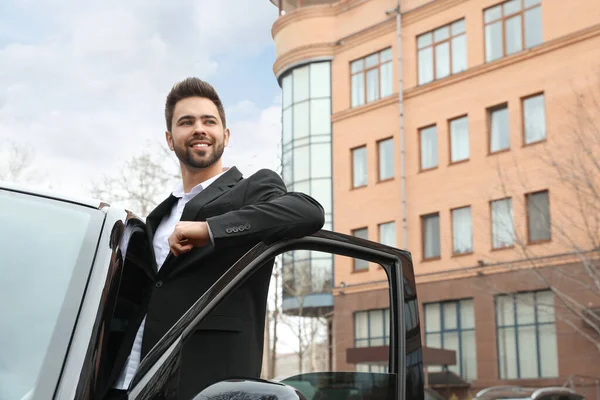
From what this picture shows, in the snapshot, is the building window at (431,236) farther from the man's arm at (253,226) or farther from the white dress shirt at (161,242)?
the man's arm at (253,226)

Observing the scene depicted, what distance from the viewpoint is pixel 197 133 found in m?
2.90

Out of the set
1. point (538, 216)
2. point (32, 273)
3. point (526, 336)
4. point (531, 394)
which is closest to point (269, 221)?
Answer: point (32, 273)

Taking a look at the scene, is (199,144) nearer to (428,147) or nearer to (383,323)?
(383,323)

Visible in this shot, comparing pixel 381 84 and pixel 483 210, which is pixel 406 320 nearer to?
pixel 483 210

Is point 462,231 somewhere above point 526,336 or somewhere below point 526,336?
above

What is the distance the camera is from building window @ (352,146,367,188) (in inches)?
1537

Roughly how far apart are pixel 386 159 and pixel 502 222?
6.91 meters


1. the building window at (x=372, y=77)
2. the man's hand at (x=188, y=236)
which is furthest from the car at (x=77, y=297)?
the building window at (x=372, y=77)

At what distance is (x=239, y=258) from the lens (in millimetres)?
2561

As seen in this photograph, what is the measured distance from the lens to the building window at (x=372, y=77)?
1519 inches

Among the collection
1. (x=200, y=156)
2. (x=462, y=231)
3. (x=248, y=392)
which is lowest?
(x=248, y=392)

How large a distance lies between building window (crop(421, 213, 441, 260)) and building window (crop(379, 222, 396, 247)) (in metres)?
1.45

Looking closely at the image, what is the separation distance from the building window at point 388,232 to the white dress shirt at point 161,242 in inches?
1362

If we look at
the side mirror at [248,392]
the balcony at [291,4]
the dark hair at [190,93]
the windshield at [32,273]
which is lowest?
the side mirror at [248,392]
